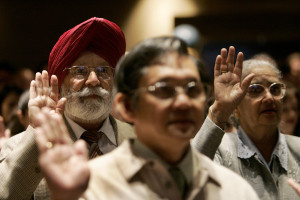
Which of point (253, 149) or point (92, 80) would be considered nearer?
point (92, 80)

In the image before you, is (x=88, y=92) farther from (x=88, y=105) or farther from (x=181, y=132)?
(x=181, y=132)

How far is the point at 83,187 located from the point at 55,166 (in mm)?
100

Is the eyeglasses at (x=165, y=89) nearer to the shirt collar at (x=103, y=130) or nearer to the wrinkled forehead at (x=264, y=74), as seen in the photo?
the shirt collar at (x=103, y=130)

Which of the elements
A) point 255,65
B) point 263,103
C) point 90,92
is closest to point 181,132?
point 90,92

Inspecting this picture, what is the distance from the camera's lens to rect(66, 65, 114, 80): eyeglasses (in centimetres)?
264

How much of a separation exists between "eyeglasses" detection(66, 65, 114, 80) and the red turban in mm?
40

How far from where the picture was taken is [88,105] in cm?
259

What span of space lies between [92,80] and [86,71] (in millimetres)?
80

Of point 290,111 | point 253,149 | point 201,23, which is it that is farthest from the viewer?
point 201,23

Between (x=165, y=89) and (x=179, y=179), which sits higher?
(x=165, y=89)

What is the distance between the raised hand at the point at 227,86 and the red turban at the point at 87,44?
22.3 inches

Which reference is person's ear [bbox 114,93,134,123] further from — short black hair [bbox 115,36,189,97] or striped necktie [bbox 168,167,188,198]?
striped necktie [bbox 168,167,188,198]

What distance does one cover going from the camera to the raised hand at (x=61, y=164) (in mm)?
1499

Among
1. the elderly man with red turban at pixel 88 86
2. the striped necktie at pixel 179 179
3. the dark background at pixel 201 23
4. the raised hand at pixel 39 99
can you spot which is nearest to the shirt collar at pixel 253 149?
the elderly man with red turban at pixel 88 86
